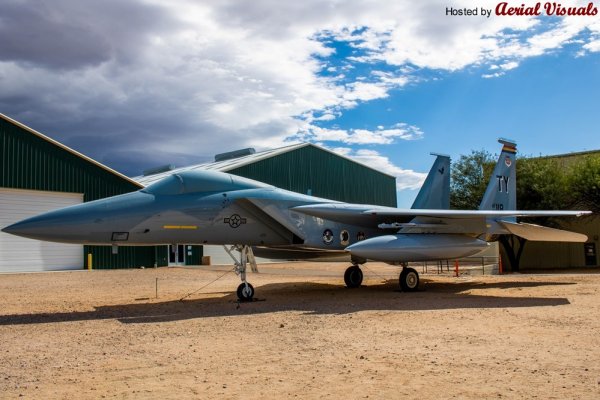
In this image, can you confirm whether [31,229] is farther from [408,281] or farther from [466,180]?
[466,180]

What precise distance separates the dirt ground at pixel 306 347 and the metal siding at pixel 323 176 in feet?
72.4

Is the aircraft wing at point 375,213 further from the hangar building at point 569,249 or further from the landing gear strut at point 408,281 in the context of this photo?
the hangar building at point 569,249

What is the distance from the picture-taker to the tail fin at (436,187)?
1677cm

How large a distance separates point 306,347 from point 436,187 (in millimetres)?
11590

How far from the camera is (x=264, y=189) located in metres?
12.0

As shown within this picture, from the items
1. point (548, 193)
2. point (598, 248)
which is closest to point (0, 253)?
point (548, 193)

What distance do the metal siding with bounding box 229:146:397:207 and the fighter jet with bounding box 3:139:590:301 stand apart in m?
19.6

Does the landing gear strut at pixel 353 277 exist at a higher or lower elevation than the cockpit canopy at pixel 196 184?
lower

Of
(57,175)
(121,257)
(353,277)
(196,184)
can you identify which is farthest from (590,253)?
(57,175)

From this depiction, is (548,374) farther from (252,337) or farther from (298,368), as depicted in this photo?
(252,337)

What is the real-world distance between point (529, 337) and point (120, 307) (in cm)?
800

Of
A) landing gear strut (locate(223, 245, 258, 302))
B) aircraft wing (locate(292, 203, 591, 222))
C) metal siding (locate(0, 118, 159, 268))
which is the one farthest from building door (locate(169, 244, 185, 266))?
aircraft wing (locate(292, 203, 591, 222))

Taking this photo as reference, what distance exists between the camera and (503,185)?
17.2 meters

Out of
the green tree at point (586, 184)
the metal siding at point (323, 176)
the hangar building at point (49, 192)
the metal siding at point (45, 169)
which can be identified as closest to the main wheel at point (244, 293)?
the hangar building at point (49, 192)
